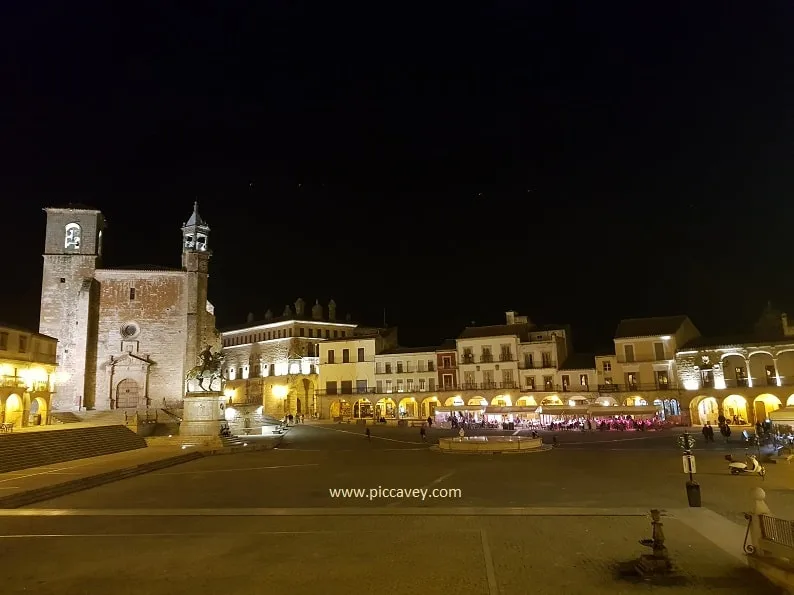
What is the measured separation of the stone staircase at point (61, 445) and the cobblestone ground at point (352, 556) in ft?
41.9

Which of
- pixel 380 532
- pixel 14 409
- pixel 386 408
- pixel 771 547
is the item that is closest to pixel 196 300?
pixel 14 409

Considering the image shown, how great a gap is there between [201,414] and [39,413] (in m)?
13.6

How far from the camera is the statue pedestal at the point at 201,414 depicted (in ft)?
113

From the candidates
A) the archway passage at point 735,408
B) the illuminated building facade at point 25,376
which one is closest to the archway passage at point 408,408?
the archway passage at point 735,408

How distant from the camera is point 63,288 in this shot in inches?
1916

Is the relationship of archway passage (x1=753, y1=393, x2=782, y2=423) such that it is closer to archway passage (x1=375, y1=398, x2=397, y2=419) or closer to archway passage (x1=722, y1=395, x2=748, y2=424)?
archway passage (x1=722, y1=395, x2=748, y2=424)

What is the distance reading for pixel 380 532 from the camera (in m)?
11.7

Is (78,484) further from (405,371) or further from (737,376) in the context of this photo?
(737,376)

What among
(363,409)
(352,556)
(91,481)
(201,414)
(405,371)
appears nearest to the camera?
(352,556)

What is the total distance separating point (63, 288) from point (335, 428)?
26953mm

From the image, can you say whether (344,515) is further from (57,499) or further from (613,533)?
(57,499)

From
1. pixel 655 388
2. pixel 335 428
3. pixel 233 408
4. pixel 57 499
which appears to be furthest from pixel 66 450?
pixel 655 388

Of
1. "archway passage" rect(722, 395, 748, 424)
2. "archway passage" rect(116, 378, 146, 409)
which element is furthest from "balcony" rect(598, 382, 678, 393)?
"archway passage" rect(116, 378, 146, 409)

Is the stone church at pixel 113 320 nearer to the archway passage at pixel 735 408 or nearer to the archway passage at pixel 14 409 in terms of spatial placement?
the archway passage at pixel 14 409
